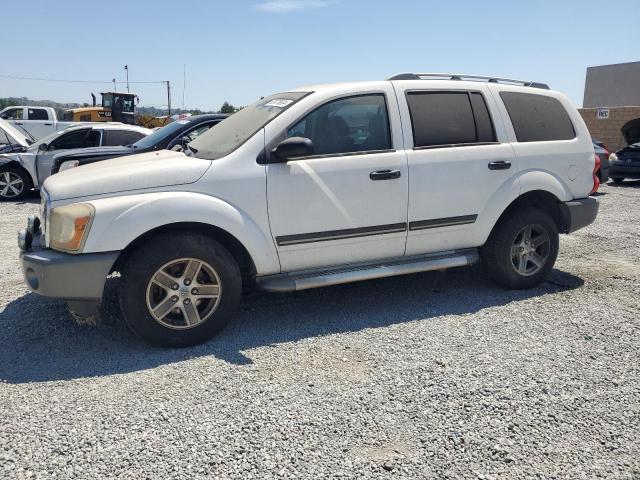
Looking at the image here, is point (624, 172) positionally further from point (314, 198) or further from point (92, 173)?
point (92, 173)

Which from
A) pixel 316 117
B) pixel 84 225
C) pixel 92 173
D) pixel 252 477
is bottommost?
pixel 252 477

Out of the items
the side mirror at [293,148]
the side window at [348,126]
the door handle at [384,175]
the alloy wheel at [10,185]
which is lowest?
the alloy wheel at [10,185]

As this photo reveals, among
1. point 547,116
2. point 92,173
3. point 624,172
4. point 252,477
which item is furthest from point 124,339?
Answer: point 624,172

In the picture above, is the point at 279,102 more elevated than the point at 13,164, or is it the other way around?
the point at 279,102

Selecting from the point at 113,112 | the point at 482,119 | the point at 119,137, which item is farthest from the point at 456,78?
the point at 113,112

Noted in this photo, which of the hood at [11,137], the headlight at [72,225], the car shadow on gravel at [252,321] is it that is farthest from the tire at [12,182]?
the headlight at [72,225]

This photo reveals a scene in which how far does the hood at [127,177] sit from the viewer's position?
3.87 meters

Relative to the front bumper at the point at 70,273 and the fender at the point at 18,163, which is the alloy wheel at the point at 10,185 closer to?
the fender at the point at 18,163

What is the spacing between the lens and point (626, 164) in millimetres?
14461

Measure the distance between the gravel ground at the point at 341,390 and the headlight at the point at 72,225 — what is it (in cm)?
81

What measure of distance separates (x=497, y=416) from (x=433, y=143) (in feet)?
8.00

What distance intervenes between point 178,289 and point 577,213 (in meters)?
3.83

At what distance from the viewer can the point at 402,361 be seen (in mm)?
3826

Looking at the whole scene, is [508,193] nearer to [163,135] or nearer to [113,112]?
[163,135]
